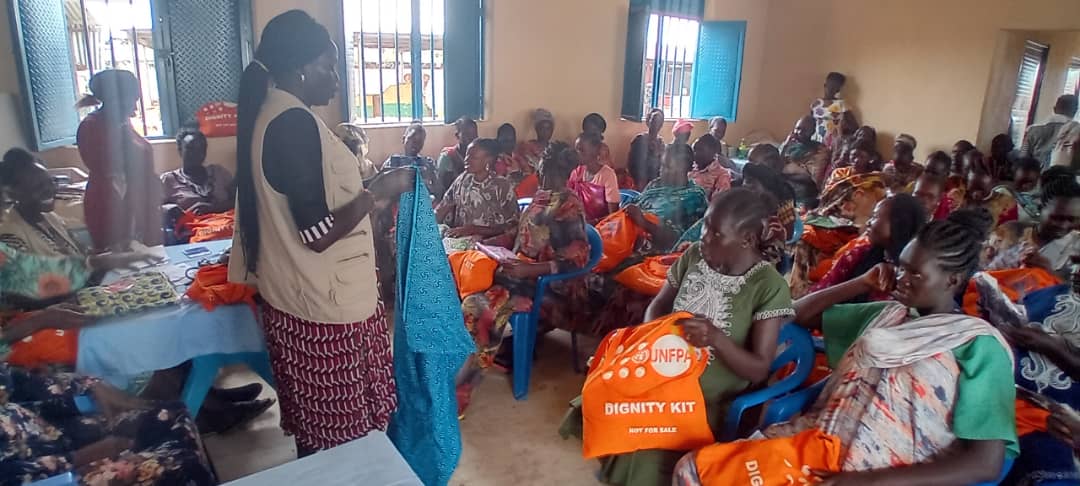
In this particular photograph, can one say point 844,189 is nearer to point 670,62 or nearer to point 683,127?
point 683,127

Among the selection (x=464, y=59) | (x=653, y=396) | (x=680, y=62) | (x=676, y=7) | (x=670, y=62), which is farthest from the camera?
(x=680, y=62)

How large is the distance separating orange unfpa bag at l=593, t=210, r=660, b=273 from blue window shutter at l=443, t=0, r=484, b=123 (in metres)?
3.10

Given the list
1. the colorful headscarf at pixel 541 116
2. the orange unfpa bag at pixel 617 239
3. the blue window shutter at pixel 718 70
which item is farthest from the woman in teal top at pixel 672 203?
the blue window shutter at pixel 718 70

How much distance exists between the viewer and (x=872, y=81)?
24.4ft

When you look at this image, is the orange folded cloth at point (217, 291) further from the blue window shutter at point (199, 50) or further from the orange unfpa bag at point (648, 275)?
the blue window shutter at point (199, 50)

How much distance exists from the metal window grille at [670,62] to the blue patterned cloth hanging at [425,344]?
5519 mm

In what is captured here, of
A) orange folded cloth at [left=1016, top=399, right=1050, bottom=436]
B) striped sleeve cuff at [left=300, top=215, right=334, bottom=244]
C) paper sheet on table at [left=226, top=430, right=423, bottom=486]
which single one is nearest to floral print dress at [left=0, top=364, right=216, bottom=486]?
paper sheet on table at [left=226, top=430, right=423, bottom=486]

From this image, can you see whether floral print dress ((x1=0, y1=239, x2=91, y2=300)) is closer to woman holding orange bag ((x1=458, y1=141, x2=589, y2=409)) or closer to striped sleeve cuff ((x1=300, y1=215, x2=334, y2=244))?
striped sleeve cuff ((x1=300, y1=215, x2=334, y2=244))

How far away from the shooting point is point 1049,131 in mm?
6191

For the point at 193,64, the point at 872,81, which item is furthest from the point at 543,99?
the point at 872,81

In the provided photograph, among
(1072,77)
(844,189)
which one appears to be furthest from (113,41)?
(1072,77)

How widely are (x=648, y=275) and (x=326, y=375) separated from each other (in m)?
1.70

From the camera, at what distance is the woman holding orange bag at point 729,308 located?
2.06m

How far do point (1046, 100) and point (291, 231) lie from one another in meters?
8.90
